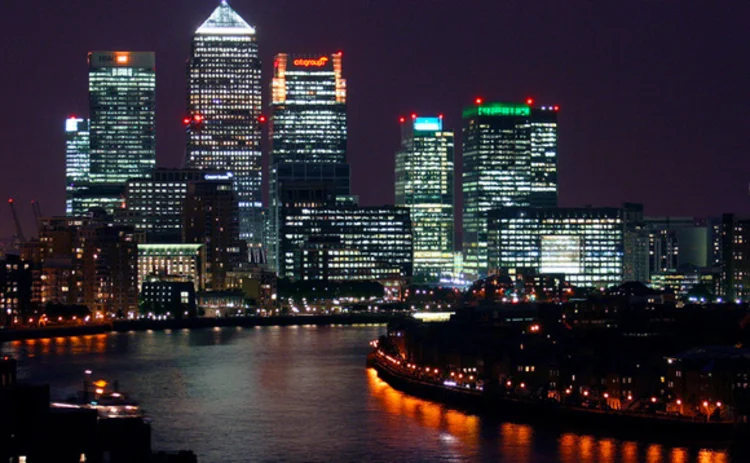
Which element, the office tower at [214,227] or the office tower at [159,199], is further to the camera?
the office tower at [159,199]

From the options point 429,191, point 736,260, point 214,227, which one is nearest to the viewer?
point 736,260

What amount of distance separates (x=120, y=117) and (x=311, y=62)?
20245 millimetres

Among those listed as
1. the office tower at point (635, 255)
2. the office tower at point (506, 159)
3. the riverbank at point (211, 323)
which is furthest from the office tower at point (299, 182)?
the riverbank at point (211, 323)

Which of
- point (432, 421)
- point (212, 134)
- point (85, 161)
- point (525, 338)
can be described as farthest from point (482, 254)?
point (432, 421)

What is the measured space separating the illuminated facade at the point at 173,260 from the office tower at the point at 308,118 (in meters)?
31.1

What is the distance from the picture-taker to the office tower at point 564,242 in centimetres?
15275

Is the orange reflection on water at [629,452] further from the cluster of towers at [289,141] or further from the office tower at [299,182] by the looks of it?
the cluster of towers at [289,141]

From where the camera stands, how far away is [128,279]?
11681cm

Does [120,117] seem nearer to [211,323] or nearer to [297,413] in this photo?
[211,323]

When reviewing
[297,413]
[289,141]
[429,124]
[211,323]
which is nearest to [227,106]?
[289,141]

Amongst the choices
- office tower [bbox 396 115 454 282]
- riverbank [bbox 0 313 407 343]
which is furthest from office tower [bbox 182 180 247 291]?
office tower [bbox 396 115 454 282]

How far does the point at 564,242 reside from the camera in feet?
503

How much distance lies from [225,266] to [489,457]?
9352 cm

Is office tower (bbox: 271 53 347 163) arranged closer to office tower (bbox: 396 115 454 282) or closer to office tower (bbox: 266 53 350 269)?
office tower (bbox: 266 53 350 269)
